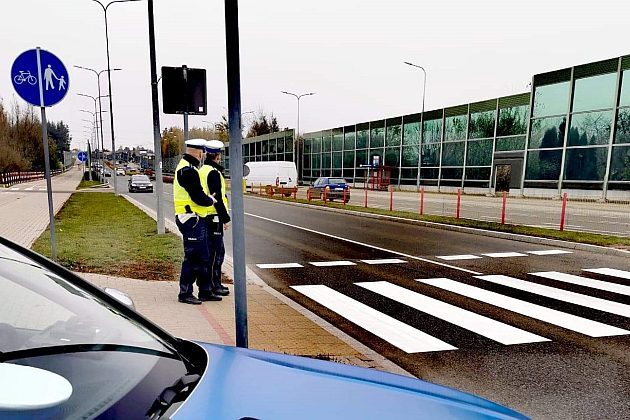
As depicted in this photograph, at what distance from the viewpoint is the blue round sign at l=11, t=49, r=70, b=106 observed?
243 inches

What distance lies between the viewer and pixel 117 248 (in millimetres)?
9180

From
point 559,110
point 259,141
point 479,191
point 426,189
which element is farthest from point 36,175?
point 559,110

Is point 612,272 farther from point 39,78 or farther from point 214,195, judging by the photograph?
point 39,78

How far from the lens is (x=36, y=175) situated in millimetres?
60375

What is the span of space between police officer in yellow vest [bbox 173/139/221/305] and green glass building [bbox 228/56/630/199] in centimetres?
2656

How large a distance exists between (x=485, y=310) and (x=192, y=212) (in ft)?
12.8

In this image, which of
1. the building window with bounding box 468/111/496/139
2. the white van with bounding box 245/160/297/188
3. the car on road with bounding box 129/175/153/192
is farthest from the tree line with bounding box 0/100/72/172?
the building window with bounding box 468/111/496/139

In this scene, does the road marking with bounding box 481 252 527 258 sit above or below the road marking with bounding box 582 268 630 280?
below

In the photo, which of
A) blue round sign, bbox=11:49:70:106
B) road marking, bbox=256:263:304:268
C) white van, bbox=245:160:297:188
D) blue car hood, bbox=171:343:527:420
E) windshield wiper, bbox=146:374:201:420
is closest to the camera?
windshield wiper, bbox=146:374:201:420

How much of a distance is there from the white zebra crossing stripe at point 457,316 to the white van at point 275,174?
1233 inches

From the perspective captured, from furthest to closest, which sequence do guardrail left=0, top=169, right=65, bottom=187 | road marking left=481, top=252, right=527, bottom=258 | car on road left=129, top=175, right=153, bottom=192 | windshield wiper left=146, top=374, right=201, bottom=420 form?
guardrail left=0, top=169, right=65, bottom=187
car on road left=129, top=175, right=153, bottom=192
road marking left=481, top=252, right=527, bottom=258
windshield wiper left=146, top=374, right=201, bottom=420

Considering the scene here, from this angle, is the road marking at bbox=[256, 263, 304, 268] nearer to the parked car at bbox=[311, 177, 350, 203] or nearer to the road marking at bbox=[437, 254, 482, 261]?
the road marking at bbox=[437, 254, 482, 261]

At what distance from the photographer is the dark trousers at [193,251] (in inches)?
213

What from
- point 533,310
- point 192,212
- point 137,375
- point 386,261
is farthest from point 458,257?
point 137,375
